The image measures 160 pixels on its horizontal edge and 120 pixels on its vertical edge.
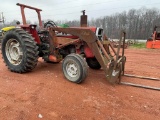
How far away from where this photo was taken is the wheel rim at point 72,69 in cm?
442

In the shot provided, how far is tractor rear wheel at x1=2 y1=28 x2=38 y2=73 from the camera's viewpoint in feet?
15.6

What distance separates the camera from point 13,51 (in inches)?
215

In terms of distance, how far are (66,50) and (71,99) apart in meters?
2.10

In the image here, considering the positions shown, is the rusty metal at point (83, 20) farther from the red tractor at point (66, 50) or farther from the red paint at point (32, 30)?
the red paint at point (32, 30)

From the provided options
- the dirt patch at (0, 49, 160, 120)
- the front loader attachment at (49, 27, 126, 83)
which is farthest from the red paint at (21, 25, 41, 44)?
the front loader attachment at (49, 27, 126, 83)

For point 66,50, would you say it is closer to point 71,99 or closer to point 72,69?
point 72,69

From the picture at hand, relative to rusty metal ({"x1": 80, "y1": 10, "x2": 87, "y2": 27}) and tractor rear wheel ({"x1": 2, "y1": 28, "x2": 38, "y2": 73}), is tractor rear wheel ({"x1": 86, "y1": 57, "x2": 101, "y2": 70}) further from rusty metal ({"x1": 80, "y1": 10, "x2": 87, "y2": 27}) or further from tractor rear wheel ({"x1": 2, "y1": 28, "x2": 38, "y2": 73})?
tractor rear wheel ({"x1": 2, "y1": 28, "x2": 38, "y2": 73})

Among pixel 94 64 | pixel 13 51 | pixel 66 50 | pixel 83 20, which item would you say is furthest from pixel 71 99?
pixel 13 51

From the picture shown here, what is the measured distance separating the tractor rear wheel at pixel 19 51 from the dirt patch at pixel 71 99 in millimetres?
328

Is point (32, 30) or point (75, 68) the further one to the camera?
point (32, 30)

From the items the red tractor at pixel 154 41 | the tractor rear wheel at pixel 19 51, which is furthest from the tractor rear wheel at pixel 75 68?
the red tractor at pixel 154 41

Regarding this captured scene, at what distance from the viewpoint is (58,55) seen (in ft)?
17.4

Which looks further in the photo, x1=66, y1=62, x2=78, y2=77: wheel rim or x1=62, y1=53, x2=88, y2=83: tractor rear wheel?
x1=66, y1=62, x2=78, y2=77: wheel rim

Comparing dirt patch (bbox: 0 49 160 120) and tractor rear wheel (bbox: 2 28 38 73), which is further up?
tractor rear wheel (bbox: 2 28 38 73)
